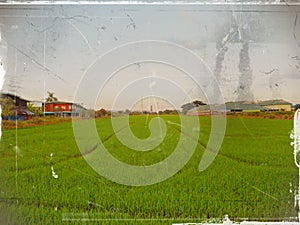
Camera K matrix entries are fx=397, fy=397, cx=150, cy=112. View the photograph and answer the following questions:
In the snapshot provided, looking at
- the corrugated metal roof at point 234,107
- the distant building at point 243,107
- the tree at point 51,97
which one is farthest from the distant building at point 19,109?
the distant building at point 243,107

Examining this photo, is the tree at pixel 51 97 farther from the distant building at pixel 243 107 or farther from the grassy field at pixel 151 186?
the distant building at pixel 243 107

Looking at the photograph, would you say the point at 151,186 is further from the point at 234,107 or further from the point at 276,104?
the point at 276,104

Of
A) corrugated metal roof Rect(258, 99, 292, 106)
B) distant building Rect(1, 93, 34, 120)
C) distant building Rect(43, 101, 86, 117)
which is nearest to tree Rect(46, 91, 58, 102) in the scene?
distant building Rect(43, 101, 86, 117)

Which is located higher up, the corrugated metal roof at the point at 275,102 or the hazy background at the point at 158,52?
the hazy background at the point at 158,52

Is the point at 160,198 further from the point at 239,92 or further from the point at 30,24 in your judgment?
the point at 30,24

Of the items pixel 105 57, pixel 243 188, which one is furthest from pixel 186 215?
pixel 105 57

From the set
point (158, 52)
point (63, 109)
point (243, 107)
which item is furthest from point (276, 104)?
point (63, 109)
